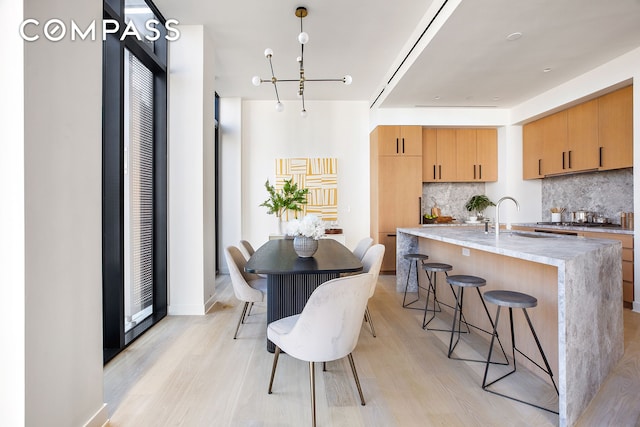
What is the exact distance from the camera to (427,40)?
3129mm

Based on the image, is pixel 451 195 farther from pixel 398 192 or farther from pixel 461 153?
pixel 398 192

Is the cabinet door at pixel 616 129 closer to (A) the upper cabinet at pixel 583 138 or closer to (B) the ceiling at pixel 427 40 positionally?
(A) the upper cabinet at pixel 583 138

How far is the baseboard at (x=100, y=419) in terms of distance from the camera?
4.97 ft

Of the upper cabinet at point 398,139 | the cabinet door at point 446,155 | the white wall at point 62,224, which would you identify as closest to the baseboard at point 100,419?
the white wall at point 62,224

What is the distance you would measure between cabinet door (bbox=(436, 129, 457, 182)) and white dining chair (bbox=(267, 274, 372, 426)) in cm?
453

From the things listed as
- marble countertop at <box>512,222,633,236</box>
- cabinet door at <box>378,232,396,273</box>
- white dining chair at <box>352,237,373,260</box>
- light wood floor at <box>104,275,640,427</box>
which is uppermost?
marble countertop at <box>512,222,633,236</box>

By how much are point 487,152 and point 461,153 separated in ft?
1.55

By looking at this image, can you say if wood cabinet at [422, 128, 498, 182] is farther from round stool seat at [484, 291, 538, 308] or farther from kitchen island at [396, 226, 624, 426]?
round stool seat at [484, 291, 538, 308]

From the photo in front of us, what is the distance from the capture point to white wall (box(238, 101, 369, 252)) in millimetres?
5691

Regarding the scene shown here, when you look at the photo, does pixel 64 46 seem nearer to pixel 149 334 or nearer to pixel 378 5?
pixel 149 334
